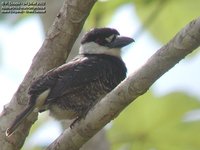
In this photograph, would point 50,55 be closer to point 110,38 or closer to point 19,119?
point 19,119

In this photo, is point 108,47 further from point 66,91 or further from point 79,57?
point 66,91

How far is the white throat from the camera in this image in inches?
146

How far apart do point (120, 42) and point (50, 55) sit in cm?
65

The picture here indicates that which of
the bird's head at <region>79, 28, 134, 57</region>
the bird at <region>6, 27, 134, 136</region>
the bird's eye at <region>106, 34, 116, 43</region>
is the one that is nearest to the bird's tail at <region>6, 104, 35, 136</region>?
the bird at <region>6, 27, 134, 136</region>

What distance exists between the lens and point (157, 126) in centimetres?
379

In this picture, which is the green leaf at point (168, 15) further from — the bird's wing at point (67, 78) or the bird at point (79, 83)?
the bird's wing at point (67, 78)

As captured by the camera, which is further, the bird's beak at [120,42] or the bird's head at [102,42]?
the bird's head at [102,42]

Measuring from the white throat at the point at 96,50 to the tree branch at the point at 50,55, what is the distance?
543mm

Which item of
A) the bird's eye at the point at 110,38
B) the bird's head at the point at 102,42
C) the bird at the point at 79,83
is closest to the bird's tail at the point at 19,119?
the bird at the point at 79,83

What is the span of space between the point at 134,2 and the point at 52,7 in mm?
481

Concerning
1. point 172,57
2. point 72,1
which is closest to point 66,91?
point 72,1

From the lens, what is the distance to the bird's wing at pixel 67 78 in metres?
3.10

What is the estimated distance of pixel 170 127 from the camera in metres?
3.85

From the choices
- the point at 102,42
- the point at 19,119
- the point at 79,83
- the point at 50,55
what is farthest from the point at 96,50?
the point at 19,119
